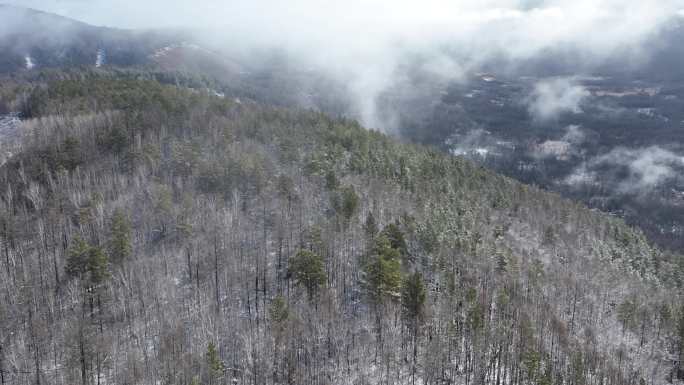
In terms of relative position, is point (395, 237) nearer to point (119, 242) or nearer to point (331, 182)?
point (331, 182)

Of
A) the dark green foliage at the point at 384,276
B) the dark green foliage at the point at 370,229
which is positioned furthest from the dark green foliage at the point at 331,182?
the dark green foliage at the point at 384,276

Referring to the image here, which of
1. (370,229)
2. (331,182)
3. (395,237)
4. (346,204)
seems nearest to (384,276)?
(395,237)

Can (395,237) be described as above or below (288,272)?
above

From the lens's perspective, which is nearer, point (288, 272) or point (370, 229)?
Result: point (288, 272)

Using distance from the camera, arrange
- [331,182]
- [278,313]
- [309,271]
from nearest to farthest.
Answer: [278,313] → [309,271] → [331,182]

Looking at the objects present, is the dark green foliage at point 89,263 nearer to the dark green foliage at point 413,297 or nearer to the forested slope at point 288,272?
the forested slope at point 288,272

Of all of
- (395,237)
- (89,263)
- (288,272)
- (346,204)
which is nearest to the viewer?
(89,263)

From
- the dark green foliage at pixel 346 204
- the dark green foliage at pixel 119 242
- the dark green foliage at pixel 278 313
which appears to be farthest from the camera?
the dark green foliage at pixel 346 204
